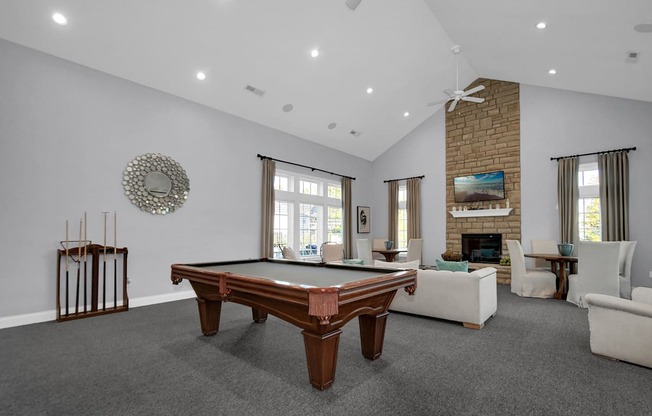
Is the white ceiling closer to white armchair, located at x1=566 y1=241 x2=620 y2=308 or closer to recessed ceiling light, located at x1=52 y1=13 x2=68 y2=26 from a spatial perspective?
recessed ceiling light, located at x1=52 y1=13 x2=68 y2=26

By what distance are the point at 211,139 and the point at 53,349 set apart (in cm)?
384

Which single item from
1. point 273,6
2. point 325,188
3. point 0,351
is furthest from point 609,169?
point 0,351

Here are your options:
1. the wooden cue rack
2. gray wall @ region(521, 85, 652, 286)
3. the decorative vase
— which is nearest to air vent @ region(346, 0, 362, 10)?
the wooden cue rack

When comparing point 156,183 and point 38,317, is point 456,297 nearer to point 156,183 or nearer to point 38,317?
point 156,183

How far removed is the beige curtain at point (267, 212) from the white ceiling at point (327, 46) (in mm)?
1019

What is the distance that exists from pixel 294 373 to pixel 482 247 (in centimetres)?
661

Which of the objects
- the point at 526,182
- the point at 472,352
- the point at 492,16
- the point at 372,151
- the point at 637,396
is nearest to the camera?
the point at 637,396

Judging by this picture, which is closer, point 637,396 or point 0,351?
point 637,396

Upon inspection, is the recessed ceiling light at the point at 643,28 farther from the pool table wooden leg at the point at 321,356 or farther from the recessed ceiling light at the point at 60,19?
the recessed ceiling light at the point at 60,19

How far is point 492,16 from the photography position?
195 inches

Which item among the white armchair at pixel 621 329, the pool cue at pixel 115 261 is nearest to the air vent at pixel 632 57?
the white armchair at pixel 621 329

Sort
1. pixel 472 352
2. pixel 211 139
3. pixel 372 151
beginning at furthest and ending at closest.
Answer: pixel 372 151
pixel 211 139
pixel 472 352

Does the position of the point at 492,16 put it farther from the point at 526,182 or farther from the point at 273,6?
the point at 526,182

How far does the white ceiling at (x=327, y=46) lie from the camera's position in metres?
4.07
